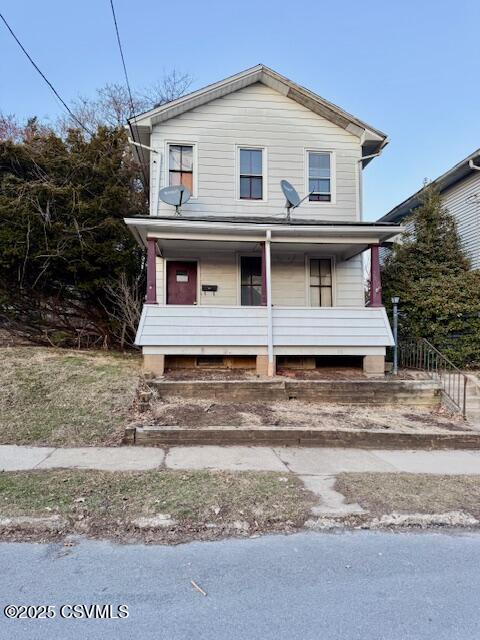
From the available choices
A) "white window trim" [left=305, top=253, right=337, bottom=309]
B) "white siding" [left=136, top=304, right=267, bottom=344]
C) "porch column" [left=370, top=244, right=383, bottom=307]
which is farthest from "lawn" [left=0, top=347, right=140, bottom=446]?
"porch column" [left=370, top=244, right=383, bottom=307]

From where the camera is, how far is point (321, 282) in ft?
37.3

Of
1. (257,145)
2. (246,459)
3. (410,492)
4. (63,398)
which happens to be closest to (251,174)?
(257,145)

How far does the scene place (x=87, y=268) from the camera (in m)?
11.1

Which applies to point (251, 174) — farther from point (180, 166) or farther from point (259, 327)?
point (259, 327)

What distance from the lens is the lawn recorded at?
577 centimetres

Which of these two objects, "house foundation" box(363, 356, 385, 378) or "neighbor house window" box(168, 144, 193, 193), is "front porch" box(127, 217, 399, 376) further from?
"neighbor house window" box(168, 144, 193, 193)

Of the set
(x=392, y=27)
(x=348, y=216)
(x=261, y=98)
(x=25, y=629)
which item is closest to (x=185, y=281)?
(x=348, y=216)

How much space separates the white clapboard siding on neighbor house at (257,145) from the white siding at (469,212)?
13.4 ft

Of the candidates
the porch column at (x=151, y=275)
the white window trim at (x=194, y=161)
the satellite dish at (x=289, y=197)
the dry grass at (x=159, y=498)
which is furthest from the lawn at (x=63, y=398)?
the satellite dish at (x=289, y=197)

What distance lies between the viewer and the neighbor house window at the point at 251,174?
11188mm

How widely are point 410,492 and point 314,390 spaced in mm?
3639

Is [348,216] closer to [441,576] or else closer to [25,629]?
[441,576]

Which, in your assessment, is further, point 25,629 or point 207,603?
point 207,603

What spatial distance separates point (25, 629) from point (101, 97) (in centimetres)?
2228
